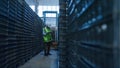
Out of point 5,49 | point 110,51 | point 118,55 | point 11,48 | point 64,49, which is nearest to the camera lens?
point 118,55

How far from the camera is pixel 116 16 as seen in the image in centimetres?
110

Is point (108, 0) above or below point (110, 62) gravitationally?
above

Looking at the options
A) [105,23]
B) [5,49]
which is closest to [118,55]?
[105,23]

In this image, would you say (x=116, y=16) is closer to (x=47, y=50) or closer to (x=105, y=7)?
(x=105, y=7)

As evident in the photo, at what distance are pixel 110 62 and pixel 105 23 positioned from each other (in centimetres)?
22

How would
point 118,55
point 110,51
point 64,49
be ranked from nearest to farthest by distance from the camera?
point 118,55
point 110,51
point 64,49

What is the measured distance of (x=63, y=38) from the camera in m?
5.30

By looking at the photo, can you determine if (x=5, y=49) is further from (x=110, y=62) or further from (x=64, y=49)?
(x=110, y=62)

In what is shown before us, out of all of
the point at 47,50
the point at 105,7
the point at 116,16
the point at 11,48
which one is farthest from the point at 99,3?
the point at 47,50

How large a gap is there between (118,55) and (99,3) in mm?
524

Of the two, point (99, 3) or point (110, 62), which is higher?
point (99, 3)

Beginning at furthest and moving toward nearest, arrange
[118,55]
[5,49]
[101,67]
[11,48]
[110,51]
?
[11,48], [5,49], [101,67], [110,51], [118,55]

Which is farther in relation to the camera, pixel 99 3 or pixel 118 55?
pixel 99 3

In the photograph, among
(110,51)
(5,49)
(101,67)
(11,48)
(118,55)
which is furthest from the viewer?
(11,48)
